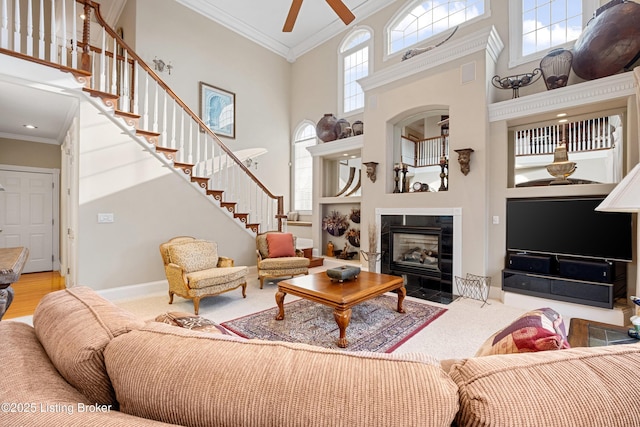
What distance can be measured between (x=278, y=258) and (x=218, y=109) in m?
4.13

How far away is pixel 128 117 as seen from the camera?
397 centimetres

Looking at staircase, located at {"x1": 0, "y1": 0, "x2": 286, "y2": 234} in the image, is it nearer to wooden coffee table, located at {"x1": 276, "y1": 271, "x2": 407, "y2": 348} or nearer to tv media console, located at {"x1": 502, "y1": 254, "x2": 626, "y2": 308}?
wooden coffee table, located at {"x1": 276, "y1": 271, "x2": 407, "y2": 348}

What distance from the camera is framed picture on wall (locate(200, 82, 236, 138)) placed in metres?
6.37

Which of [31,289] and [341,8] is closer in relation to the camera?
[341,8]

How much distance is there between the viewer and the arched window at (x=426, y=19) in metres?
5.09

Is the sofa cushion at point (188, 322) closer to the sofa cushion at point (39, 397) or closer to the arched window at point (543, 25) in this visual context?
the sofa cushion at point (39, 397)

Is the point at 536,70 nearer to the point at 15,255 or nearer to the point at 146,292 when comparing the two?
the point at 15,255

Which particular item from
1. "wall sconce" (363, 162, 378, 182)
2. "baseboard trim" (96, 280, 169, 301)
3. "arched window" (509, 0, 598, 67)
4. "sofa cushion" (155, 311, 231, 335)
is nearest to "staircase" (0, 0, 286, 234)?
"baseboard trim" (96, 280, 169, 301)

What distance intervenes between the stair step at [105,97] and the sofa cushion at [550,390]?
15.6ft

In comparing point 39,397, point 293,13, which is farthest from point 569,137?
point 39,397

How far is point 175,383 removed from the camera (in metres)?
0.60

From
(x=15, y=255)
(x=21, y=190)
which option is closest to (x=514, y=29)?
(x=15, y=255)

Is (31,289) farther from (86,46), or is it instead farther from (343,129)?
(343,129)

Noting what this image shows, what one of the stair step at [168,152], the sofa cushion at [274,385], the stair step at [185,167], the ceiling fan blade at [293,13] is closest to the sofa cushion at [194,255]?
the stair step at [185,167]
